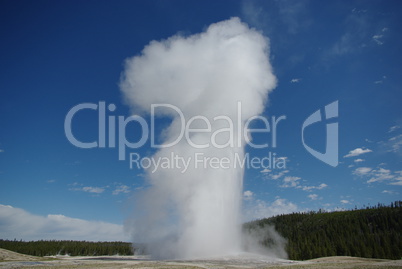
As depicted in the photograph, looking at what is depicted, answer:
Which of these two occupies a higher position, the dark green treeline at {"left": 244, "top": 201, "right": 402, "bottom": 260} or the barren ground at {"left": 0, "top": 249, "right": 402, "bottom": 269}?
the barren ground at {"left": 0, "top": 249, "right": 402, "bottom": 269}

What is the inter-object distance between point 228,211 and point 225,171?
750cm

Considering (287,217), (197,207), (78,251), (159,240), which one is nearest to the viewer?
(197,207)

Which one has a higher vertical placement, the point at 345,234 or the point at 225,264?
the point at 225,264

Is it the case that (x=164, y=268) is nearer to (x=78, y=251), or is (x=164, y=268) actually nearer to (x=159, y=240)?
(x=159, y=240)

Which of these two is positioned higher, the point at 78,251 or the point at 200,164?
the point at 200,164

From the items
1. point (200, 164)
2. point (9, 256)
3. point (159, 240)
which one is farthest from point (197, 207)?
point (9, 256)

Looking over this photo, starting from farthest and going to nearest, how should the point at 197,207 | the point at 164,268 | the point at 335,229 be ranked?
the point at 335,229 → the point at 197,207 → the point at 164,268

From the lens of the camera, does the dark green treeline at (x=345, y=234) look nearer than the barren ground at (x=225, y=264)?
No

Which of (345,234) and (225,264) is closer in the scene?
(225,264)

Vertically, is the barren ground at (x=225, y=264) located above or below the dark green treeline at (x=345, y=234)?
above

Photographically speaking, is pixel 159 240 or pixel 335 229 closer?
pixel 159 240

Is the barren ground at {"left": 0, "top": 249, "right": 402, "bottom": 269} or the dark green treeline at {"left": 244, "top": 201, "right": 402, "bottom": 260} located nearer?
the barren ground at {"left": 0, "top": 249, "right": 402, "bottom": 269}

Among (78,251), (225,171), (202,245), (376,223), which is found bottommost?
(78,251)

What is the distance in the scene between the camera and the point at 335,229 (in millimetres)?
113125
